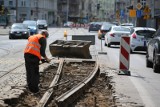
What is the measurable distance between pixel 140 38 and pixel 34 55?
652 inches

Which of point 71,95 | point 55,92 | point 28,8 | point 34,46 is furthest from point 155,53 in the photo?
point 28,8

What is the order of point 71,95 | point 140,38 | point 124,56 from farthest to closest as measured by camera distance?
point 140,38, point 124,56, point 71,95

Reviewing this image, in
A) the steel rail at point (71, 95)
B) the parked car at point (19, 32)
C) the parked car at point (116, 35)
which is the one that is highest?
the steel rail at point (71, 95)

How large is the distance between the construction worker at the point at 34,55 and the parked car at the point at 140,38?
1634cm

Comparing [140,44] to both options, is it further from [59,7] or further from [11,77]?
[59,7]

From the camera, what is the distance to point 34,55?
39.0ft

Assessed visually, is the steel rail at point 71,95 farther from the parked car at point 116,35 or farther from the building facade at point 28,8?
the building facade at point 28,8

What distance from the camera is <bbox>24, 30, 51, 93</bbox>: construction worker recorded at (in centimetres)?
1177

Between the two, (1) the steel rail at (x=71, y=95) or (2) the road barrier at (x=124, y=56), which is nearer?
(1) the steel rail at (x=71, y=95)

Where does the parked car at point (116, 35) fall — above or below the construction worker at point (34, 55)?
below

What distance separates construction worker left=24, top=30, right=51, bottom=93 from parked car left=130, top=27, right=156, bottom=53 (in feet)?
53.6

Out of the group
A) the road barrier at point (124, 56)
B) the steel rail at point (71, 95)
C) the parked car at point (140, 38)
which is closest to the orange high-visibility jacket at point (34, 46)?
the steel rail at point (71, 95)

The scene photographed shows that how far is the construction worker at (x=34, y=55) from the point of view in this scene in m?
11.8

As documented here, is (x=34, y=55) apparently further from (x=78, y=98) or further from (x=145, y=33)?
(x=145, y=33)
